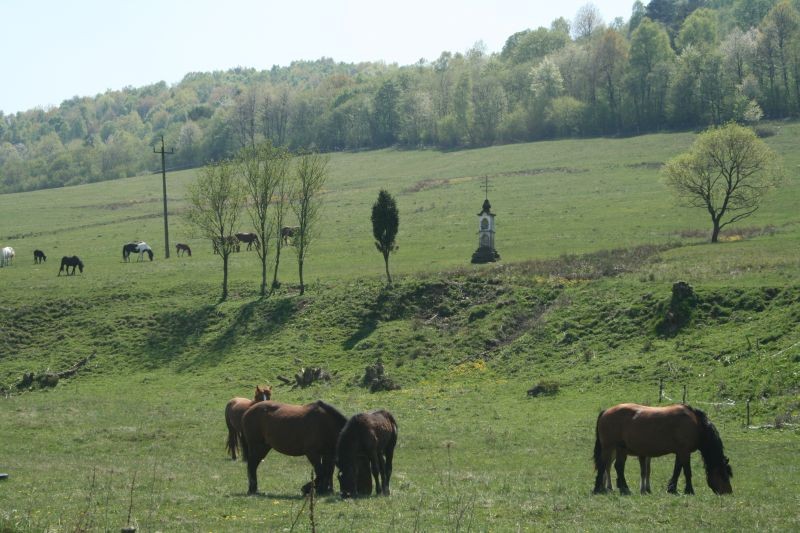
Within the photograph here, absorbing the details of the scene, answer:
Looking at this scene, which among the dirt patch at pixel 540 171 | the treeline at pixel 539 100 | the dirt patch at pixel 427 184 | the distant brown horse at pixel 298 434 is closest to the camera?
the distant brown horse at pixel 298 434

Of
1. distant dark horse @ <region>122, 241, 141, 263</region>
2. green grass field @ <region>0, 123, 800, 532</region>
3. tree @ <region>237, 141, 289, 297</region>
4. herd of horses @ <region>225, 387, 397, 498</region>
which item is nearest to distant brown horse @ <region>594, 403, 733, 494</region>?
green grass field @ <region>0, 123, 800, 532</region>

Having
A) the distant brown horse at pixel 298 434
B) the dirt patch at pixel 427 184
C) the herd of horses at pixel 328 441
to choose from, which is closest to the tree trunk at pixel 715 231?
the herd of horses at pixel 328 441

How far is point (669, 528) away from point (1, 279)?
6014 cm

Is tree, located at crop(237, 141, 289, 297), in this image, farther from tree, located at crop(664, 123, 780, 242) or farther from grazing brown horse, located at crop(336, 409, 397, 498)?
grazing brown horse, located at crop(336, 409, 397, 498)

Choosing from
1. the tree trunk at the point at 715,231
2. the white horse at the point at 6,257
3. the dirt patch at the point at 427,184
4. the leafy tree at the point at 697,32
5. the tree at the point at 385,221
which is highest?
the leafy tree at the point at 697,32

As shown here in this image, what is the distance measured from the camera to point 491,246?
199 feet

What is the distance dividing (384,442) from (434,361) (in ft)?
83.4

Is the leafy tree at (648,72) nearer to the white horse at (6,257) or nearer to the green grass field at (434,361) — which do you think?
the green grass field at (434,361)

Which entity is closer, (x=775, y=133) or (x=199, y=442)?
(x=199, y=442)

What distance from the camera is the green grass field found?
18.7 metres

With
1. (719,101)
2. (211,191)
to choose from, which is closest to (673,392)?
(211,191)

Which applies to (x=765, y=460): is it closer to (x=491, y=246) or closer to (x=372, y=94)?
(x=491, y=246)

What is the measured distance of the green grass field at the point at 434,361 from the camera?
1867 centimetres

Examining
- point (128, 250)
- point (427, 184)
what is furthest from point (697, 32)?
point (128, 250)
